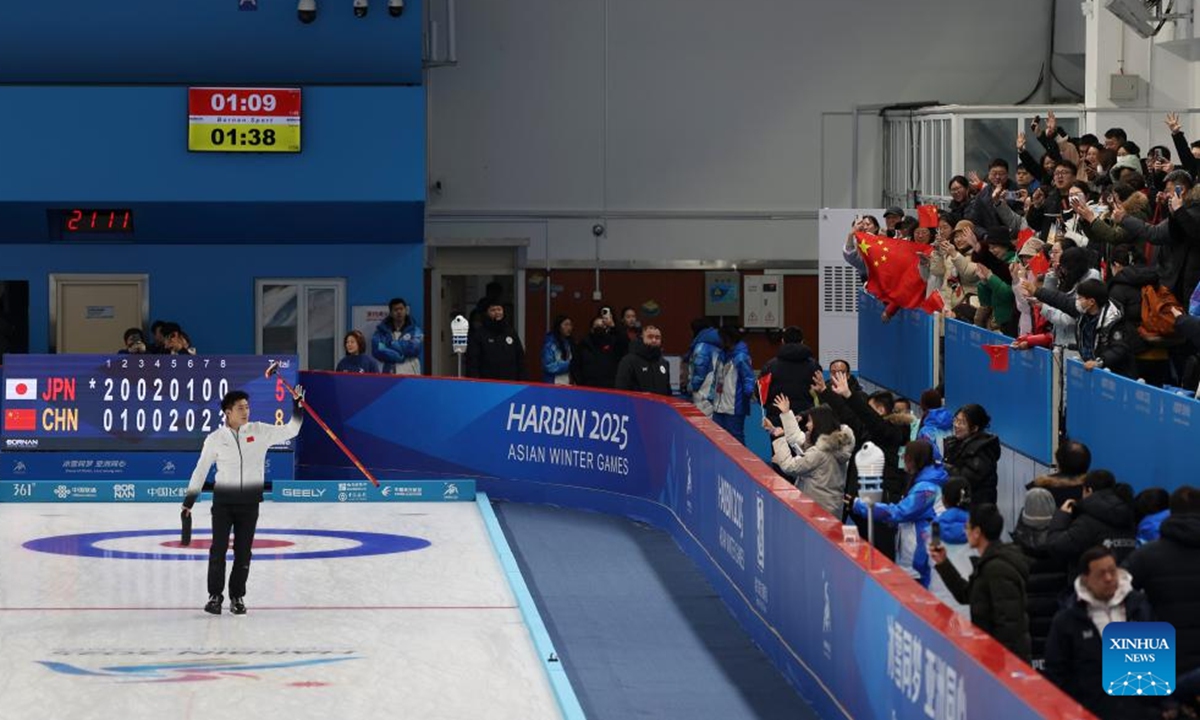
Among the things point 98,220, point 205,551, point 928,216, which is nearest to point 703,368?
point 928,216

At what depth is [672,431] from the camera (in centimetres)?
1884

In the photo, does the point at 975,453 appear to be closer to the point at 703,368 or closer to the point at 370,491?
the point at 703,368

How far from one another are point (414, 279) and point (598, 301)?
15.2 ft

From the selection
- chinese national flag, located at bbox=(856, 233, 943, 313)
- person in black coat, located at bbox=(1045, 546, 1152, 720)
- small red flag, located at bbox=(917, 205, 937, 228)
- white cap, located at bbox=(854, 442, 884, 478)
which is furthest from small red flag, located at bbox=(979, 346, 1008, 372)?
person in black coat, located at bbox=(1045, 546, 1152, 720)

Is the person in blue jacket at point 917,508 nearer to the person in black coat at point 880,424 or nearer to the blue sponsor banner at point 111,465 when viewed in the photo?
the person in black coat at point 880,424

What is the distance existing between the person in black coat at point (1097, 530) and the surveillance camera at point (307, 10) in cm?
1624

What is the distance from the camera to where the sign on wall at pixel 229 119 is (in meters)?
25.1

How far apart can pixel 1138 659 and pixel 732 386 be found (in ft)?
39.2

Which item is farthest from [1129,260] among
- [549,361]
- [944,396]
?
[549,361]

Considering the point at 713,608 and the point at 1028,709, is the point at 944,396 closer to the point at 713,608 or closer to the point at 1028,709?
the point at 713,608

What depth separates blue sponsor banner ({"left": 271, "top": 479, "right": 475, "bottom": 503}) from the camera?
21312 millimetres

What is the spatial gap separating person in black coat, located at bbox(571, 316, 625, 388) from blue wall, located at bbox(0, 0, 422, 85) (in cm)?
410

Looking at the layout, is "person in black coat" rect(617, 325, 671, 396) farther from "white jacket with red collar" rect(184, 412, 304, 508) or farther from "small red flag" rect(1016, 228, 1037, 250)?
"white jacket with red collar" rect(184, 412, 304, 508)

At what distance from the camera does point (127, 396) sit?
21875mm
